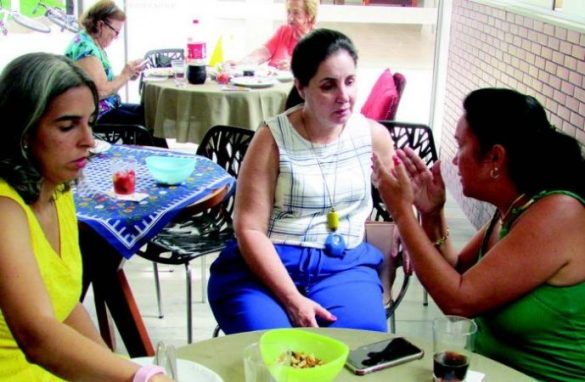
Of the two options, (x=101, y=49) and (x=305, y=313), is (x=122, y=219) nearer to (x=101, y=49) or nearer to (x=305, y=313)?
(x=305, y=313)

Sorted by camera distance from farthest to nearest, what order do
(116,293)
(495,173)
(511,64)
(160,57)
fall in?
(160,57)
(511,64)
(116,293)
(495,173)

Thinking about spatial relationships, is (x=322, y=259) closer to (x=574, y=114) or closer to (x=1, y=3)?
(x=574, y=114)

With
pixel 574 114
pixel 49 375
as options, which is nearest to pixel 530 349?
pixel 49 375

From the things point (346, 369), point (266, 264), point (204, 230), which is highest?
point (346, 369)

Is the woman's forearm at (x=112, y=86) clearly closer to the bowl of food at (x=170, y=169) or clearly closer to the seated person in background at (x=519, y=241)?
the bowl of food at (x=170, y=169)

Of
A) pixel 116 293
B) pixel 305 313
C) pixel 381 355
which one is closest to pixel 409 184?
pixel 305 313

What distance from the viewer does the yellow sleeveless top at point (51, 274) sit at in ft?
5.39

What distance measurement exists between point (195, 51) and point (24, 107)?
3595 mm

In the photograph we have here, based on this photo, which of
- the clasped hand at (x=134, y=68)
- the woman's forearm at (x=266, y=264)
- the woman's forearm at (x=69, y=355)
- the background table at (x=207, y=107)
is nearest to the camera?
the woman's forearm at (x=69, y=355)

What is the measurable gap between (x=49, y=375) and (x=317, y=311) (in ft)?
2.75

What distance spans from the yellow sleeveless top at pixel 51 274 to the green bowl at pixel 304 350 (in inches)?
18.7

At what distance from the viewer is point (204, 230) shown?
339 cm

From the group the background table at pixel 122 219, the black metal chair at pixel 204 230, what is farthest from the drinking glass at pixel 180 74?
the background table at pixel 122 219

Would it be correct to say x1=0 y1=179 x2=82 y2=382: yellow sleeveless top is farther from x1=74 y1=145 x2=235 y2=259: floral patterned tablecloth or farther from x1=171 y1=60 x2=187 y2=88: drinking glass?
x1=171 y1=60 x2=187 y2=88: drinking glass
